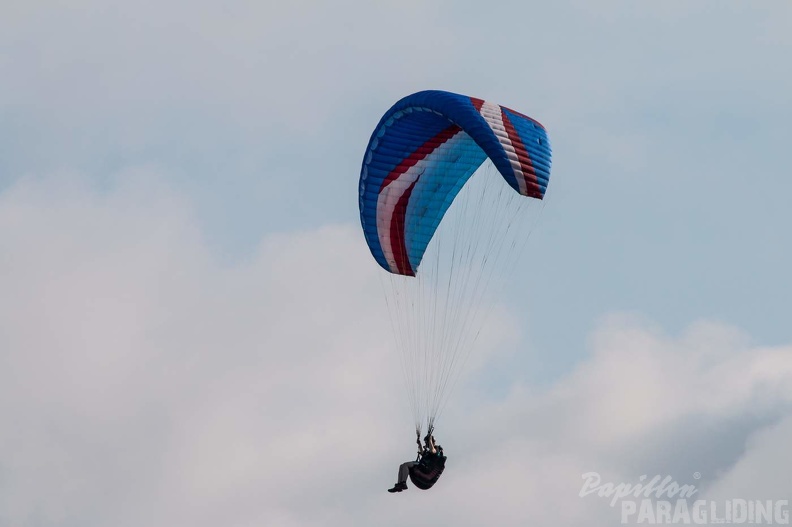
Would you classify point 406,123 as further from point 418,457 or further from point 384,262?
point 418,457

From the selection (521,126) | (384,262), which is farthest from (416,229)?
(521,126)

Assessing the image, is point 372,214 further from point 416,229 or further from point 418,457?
point 418,457

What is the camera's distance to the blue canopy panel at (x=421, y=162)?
5166 cm

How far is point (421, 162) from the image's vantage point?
54.2 metres

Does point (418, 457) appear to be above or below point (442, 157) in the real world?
below

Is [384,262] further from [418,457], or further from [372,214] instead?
[418,457]

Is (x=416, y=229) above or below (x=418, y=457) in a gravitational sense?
above

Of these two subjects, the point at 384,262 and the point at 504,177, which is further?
the point at 384,262

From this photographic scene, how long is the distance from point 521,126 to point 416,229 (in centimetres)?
451

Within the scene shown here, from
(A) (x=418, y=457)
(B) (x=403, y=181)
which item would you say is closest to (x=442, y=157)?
(B) (x=403, y=181)

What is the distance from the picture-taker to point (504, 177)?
50.6 metres

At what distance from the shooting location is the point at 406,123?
2110 inches

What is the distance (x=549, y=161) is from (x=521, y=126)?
1104mm

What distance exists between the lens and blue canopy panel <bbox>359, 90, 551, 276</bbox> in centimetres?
5166
